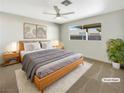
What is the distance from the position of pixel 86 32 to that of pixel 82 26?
49 cm

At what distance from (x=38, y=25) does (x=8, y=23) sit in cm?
160

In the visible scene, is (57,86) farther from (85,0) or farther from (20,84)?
(85,0)

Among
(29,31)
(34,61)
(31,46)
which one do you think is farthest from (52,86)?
(29,31)

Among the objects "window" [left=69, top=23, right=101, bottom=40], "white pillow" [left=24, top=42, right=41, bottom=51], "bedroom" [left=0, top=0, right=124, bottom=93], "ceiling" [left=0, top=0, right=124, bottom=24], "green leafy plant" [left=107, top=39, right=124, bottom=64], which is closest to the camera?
"bedroom" [left=0, top=0, right=124, bottom=93]

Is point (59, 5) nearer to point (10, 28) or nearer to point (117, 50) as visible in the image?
point (10, 28)

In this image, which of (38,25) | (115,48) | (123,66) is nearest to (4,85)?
(38,25)

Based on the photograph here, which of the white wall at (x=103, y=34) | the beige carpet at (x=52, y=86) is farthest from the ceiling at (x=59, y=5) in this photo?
the beige carpet at (x=52, y=86)

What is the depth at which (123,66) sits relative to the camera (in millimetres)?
3535

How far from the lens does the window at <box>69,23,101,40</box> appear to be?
466 centimetres

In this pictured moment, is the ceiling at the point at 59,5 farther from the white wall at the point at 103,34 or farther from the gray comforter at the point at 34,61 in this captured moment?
the gray comforter at the point at 34,61

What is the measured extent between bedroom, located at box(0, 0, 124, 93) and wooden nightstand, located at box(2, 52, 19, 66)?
0.22m

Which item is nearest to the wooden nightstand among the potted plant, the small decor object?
the small decor object

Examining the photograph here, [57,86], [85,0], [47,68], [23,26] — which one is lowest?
[57,86]

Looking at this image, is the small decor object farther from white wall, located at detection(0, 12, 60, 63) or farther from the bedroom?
white wall, located at detection(0, 12, 60, 63)
